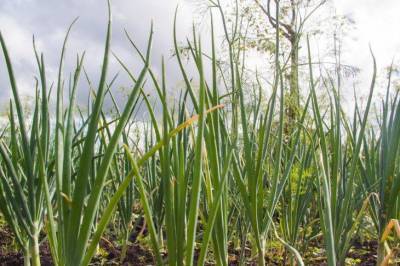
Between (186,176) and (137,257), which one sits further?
(137,257)

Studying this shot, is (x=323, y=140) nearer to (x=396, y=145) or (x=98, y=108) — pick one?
(x=396, y=145)

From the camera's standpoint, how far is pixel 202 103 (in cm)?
78

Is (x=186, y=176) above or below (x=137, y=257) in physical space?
above

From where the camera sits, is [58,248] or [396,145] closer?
[58,248]

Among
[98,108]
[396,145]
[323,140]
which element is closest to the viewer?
[98,108]

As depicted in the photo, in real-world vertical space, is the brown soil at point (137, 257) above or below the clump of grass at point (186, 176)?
below

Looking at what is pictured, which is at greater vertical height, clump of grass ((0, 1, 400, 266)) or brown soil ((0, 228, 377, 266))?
clump of grass ((0, 1, 400, 266))

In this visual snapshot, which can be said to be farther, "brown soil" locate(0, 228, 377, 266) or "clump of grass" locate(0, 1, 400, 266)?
"brown soil" locate(0, 228, 377, 266)

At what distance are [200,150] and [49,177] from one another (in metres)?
0.68

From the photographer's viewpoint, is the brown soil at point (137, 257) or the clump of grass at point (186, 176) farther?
the brown soil at point (137, 257)

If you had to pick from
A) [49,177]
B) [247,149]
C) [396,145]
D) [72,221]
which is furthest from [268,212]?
[49,177]

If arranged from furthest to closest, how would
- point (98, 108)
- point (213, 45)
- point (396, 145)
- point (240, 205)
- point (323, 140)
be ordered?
point (240, 205) → point (396, 145) → point (323, 140) → point (213, 45) → point (98, 108)

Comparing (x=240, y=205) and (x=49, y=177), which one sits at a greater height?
(x=49, y=177)

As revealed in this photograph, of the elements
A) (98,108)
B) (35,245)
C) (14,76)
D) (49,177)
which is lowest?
(35,245)
